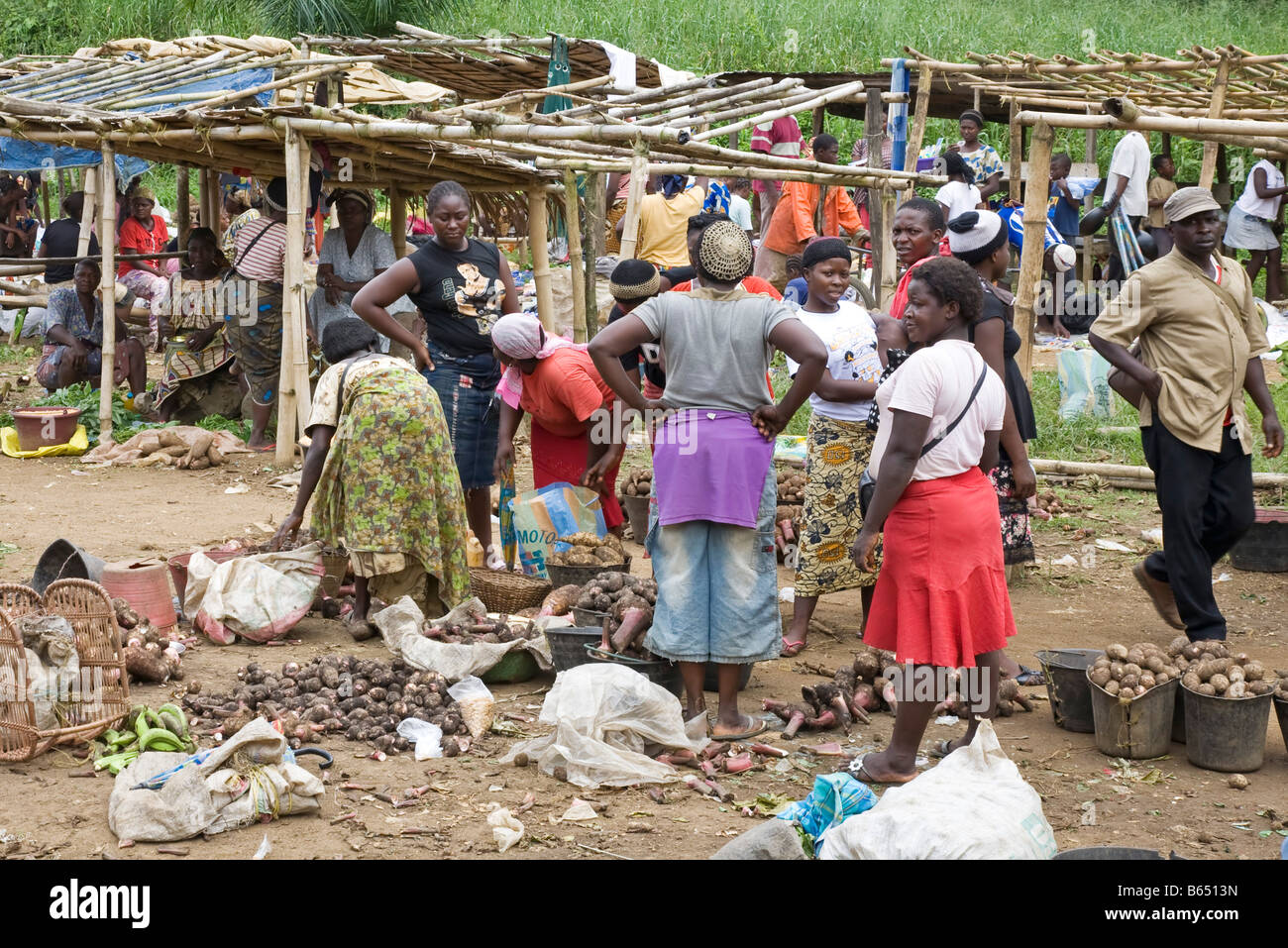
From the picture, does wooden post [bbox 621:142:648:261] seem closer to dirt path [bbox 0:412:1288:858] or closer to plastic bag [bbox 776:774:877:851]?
dirt path [bbox 0:412:1288:858]

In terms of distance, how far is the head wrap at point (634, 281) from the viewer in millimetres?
5938

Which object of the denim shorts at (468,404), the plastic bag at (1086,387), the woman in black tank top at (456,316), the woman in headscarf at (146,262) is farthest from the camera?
the woman in headscarf at (146,262)

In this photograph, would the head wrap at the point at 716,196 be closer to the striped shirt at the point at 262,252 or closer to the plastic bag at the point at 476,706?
the striped shirt at the point at 262,252

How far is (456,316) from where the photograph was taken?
259 inches

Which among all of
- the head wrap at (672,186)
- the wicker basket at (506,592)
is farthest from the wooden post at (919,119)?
the wicker basket at (506,592)

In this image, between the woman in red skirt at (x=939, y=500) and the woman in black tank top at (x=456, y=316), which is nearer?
the woman in red skirt at (x=939, y=500)

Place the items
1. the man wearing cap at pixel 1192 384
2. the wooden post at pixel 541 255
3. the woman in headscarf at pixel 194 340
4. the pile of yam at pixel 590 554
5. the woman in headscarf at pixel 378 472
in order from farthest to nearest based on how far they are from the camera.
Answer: the woman in headscarf at pixel 194 340, the wooden post at pixel 541 255, the pile of yam at pixel 590 554, the woman in headscarf at pixel 378 472, the man wearing cap at pixel 1192 384

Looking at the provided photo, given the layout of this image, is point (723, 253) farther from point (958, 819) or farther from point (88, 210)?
point (88, 210)

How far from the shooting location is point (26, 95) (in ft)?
34.1

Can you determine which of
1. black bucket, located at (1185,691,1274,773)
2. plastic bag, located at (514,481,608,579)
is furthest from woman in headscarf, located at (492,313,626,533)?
black bucket, located at (1185,691,1274,773)

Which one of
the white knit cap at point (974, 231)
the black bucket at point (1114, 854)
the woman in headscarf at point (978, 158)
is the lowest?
the black bucket at point (1114, 854)

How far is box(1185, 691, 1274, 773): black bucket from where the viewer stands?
4445mm

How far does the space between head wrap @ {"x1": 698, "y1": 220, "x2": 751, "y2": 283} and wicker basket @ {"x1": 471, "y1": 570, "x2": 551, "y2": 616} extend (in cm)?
217
